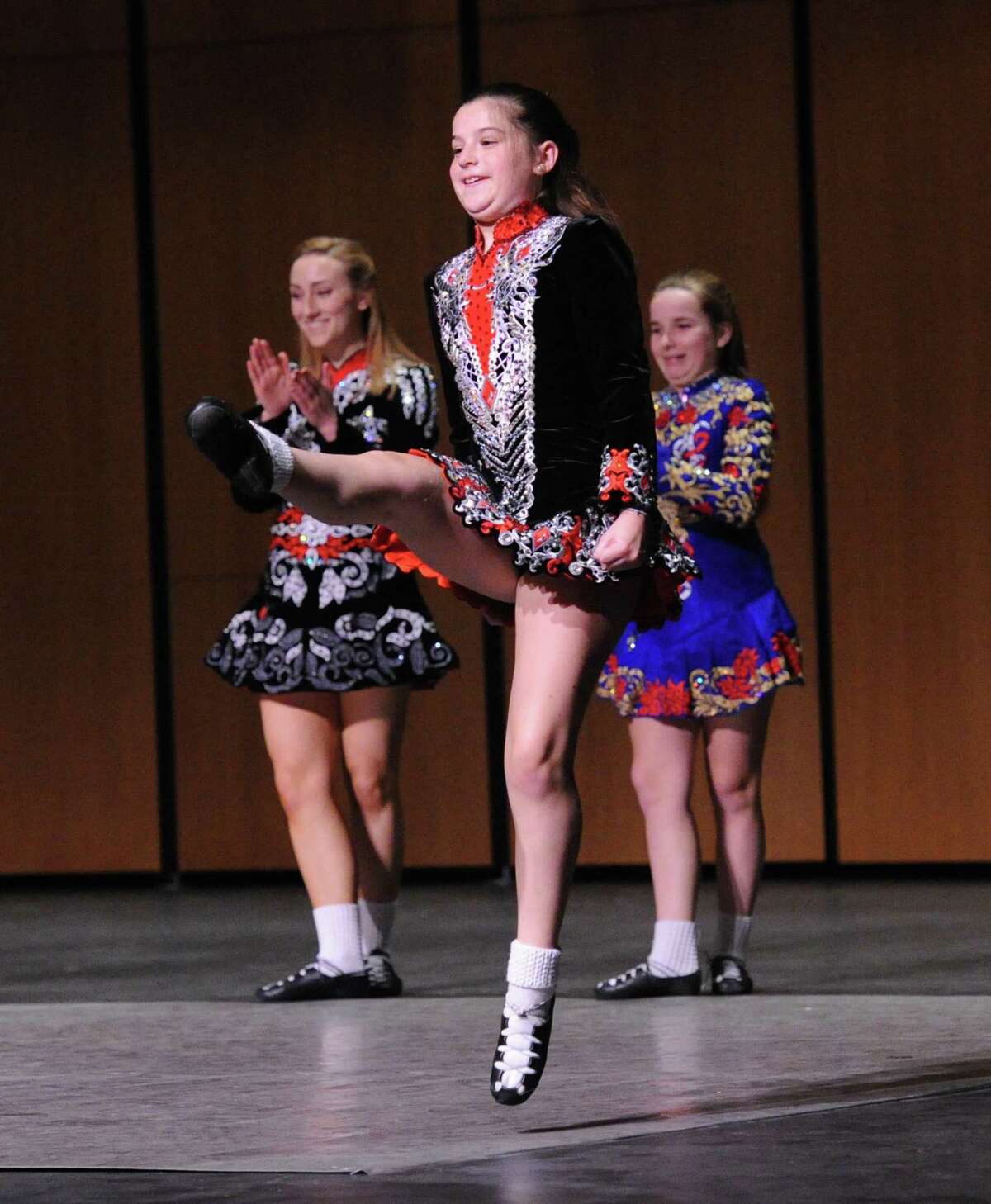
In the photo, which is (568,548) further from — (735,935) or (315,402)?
(735,935)

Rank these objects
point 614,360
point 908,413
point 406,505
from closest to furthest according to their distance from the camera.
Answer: point 406,505, point 614,360, point 908,413

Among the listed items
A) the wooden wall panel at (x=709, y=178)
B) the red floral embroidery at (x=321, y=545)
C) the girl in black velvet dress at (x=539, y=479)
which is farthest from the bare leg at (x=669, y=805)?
the wooden wall panel at (x=709, y=178)

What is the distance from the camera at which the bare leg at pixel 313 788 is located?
4.05 metres

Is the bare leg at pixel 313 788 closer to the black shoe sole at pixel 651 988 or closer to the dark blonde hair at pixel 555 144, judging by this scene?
the black shoe sole at pixel 651 988

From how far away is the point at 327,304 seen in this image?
4121 mm

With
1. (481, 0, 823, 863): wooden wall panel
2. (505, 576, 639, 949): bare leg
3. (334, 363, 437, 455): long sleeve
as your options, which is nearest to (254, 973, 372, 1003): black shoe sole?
(334, 363, 437, 455): long sleeve

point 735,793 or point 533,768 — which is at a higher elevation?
point 533,768

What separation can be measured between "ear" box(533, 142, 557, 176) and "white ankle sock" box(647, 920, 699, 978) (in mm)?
1560

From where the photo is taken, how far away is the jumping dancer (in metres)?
4.03

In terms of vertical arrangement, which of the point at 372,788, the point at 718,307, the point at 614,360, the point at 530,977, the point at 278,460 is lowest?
the point at 530,977

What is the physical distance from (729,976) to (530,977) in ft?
4.19

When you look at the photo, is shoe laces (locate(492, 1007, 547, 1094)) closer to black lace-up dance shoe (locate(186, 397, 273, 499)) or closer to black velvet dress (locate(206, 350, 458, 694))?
black lace-up dance shoe (locate(186, 397, 273, 499))

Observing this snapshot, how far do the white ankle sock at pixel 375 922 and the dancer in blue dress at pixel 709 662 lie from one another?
20.5 inches

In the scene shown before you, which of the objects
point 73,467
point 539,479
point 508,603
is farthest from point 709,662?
point 73,467
